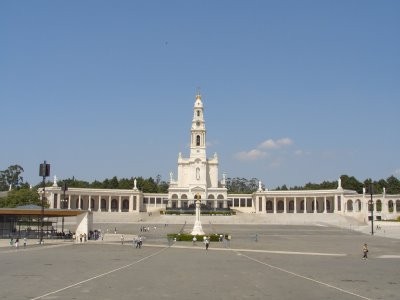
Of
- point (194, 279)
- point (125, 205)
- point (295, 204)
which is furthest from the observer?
point (125, 205)

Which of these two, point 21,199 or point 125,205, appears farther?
point 125,205

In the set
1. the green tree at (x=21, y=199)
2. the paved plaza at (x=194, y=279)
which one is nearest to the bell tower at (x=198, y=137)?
the green tree at (x=21, y=199)

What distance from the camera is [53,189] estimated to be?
5002 inches

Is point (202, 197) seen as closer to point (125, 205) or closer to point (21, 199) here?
point (125, 205)

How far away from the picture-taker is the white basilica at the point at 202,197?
127 m

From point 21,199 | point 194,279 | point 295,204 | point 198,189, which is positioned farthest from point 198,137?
point 194,279

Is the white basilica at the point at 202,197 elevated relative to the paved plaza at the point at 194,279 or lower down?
elevated

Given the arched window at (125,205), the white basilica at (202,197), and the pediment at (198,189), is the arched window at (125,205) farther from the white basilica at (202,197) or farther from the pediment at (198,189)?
the pediment at (198,189)

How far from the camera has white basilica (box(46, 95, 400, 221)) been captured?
A: 127m

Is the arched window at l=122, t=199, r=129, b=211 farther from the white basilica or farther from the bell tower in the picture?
the bell tower

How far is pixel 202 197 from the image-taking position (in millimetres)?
132000

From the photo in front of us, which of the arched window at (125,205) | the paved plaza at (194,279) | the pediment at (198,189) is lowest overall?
the paved plaza at (194,279)

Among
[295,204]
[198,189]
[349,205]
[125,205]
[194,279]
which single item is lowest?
[194,279]

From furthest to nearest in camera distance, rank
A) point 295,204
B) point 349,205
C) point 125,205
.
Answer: point 125,205
point 295,204
point 349,205
